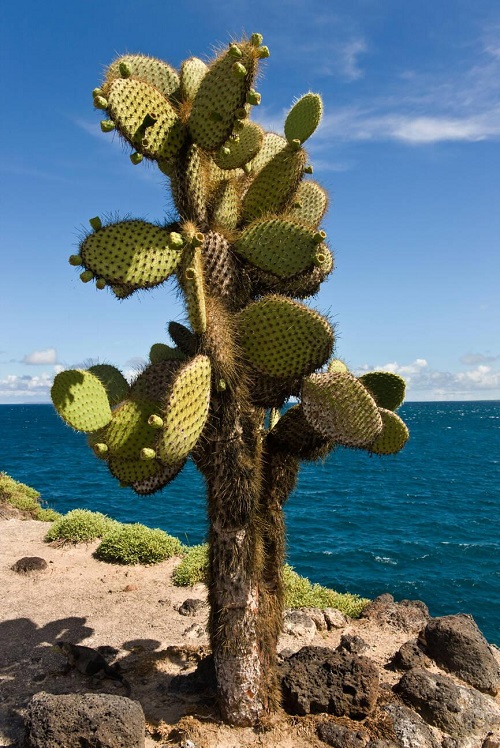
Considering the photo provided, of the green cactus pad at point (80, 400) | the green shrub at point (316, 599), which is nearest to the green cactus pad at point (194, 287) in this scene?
the green cactus pad at point (80, 400)

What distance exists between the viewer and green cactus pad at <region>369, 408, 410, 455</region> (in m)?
5.49

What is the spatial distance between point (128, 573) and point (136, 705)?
6.10m

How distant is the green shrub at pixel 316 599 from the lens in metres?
9.73

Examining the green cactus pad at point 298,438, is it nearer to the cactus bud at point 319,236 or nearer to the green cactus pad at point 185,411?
the green cactus pad at point 185,411

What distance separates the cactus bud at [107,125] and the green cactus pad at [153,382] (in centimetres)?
202

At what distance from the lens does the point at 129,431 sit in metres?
4.94

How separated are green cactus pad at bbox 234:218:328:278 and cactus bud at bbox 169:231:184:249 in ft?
2.27

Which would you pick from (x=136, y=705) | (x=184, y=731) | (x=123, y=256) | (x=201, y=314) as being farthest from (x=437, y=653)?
(x=123, y=256)

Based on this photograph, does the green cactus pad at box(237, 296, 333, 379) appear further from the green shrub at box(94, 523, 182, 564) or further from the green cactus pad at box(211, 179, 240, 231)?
the green shrub at box(94, 523, 182, 564)

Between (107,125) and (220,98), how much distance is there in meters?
0.94

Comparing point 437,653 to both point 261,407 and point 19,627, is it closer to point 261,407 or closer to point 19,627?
point 261,407

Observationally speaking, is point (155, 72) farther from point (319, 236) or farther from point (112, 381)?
point (112, 381)

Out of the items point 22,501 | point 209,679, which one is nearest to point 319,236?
point 209,679

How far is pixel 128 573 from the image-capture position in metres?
11.4
